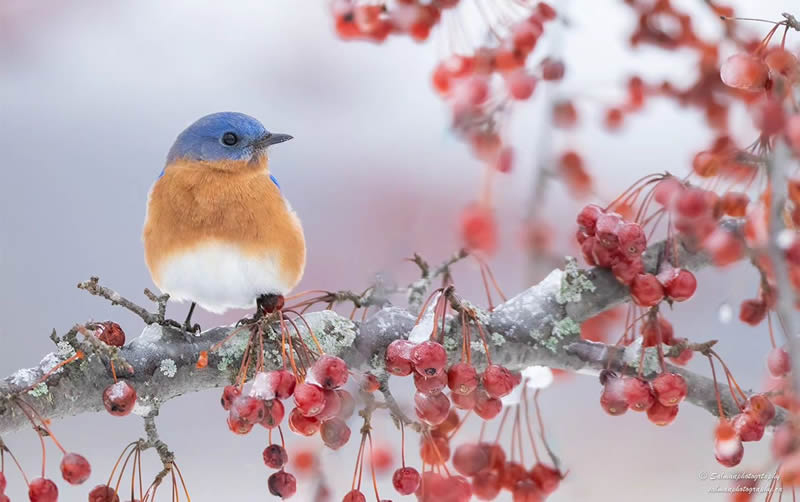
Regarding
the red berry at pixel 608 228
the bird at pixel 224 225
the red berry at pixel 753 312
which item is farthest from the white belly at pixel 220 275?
the red berry at pixel 753 312

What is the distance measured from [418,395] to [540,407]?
0.69 ft

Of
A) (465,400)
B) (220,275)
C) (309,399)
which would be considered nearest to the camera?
(309,399)

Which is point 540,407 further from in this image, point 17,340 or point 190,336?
point 17,340

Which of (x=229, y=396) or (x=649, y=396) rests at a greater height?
(x=229, y=396)

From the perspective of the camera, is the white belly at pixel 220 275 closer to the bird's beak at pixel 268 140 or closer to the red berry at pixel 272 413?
the bird's beak at pixel 268 140

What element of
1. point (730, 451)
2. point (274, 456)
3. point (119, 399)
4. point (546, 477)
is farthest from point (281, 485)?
point (730, 451)

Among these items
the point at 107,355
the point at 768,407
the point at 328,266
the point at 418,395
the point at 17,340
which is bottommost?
the point at 768,407

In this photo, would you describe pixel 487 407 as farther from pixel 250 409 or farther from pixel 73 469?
pixel 73 469

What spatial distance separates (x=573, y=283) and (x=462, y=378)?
0.20m

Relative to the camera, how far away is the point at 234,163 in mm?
991

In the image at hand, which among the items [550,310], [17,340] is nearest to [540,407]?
[550,310]

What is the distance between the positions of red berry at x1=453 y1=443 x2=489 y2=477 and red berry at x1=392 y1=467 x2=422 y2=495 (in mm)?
92

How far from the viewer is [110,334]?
0.74 meters

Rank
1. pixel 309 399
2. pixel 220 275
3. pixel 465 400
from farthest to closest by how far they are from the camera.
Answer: pixel 220 275 → pixel 465 400 → pixel 309 399
